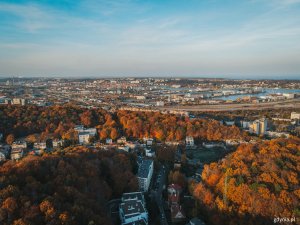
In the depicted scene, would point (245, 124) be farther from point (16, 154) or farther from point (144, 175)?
point (16, 154)

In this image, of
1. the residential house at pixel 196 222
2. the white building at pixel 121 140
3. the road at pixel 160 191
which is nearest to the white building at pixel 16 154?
the white building at pixel 121 140

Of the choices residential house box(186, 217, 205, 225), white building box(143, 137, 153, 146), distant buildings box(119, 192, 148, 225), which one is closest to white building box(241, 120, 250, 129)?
white building box(143, 137, 153, 146)

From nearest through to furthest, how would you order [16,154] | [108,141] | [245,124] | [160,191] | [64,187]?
[64,187], [160,191], [16,154], [108,141], [245,124]

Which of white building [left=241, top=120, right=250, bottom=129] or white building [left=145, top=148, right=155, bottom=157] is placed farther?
white building [left=241, top=120, right=250, bottom=129]

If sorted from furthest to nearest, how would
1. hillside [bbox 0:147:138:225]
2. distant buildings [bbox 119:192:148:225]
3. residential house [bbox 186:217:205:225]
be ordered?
distant buildings [bbox 119:192:148:225]
residential house [bbox 186:217:205:225]
hillside [bbox 0:147:138:225]

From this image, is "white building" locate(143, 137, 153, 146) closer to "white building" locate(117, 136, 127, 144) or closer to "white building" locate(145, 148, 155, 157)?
"white building" locate(117, 136, 127, 144)

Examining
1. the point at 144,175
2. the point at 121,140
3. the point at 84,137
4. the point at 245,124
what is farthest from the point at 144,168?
the point at 245,124
